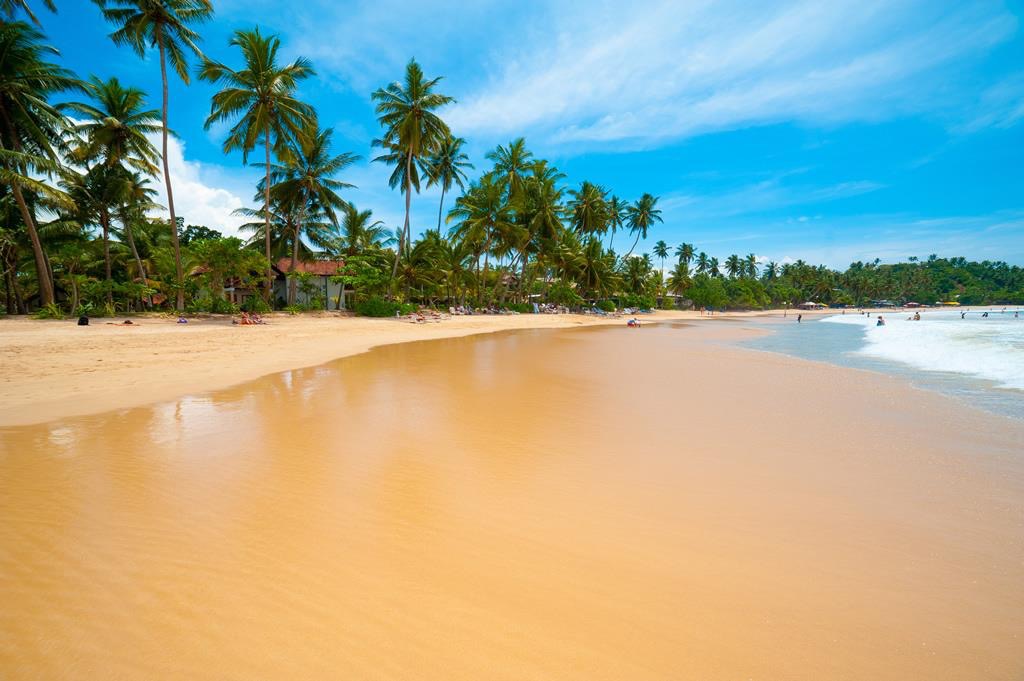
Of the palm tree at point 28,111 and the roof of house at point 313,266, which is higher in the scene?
the palm tree at point 28,111

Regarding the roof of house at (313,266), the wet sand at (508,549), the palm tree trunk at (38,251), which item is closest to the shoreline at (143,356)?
the wet sand at (508,549)

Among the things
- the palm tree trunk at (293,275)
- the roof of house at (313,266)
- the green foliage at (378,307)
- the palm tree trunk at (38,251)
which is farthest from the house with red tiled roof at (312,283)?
the palm tree trunk at (38,251)

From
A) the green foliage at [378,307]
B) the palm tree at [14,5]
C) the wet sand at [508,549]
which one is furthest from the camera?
the green foliage at [378,307]

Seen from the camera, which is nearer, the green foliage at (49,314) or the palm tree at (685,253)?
the green foliage at (49,314)

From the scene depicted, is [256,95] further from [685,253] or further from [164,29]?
[685,253]

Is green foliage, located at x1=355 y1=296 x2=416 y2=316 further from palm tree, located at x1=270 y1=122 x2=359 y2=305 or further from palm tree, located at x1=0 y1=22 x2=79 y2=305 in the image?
palm tree, located at x1=0 y1=22 x2=79 y2=305

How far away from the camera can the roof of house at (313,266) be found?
112 feet

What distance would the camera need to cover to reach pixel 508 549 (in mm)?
2875

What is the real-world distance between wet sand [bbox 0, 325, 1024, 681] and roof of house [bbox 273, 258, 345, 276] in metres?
31.4

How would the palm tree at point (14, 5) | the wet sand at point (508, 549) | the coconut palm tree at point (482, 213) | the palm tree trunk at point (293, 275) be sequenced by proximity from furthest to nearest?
the coconut palm tree at point (482, 213) < the palm tree trunk at point (293, 275) < the palm tree at point (14, 5) < the wet sand at point (508, 549)

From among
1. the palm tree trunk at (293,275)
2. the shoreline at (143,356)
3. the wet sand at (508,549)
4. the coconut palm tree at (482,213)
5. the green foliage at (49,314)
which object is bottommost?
the wet sand at (508,549)

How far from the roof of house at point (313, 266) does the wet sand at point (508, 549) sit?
31.4 meters

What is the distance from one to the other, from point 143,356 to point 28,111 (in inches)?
732

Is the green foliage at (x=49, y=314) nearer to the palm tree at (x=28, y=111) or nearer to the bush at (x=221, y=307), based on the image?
the palm tree at (x=28, y=111)
